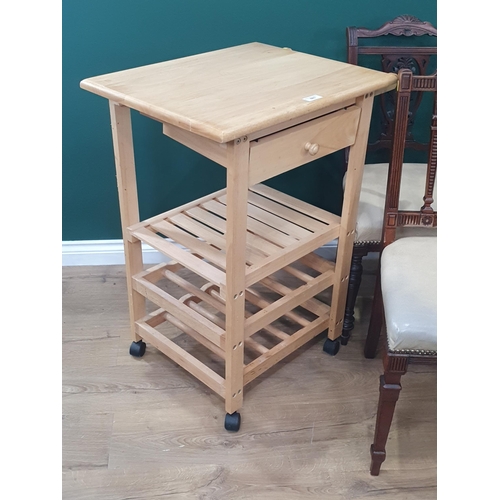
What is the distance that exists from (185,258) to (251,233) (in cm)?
19

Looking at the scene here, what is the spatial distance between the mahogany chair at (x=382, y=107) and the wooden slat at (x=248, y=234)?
0.26m

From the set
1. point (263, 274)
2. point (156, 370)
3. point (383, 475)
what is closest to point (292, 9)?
point (263, 274)

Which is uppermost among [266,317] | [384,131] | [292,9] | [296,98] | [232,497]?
[292,9]

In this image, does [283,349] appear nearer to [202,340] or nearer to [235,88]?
[202,340]

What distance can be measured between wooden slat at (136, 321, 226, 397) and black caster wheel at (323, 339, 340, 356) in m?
0.38

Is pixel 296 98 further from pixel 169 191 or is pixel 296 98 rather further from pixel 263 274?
pixel 169 191

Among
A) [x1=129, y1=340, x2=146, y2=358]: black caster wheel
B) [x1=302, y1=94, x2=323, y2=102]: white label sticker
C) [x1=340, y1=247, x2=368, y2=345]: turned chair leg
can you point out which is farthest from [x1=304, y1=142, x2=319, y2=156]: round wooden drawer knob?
[x1=129, y1=340, x2=146, y2=358]: black caster wheel

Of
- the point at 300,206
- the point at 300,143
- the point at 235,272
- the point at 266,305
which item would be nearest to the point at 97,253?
the point at 266,305

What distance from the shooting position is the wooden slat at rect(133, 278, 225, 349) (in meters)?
1.36

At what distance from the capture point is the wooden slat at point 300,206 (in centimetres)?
150

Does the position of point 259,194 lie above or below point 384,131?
below

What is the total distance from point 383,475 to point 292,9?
1.27 meters

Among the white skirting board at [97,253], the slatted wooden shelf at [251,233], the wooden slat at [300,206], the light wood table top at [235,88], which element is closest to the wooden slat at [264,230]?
the slatted wooden shelf at [251,233]

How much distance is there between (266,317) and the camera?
1404 millimetres
